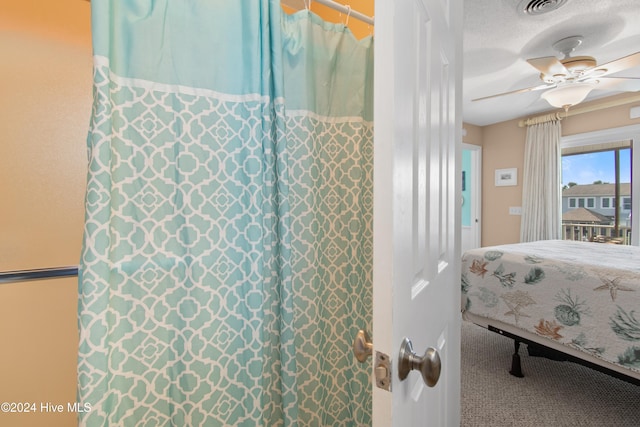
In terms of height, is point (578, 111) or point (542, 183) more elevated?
point (578, 111)

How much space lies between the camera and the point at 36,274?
→ 126 centimetres

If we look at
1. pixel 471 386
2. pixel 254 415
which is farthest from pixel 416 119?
pixel 471 386

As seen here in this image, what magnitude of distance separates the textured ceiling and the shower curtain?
1452 mm

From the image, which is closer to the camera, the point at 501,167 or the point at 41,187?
the point at 41,187

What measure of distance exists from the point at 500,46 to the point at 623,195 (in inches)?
106

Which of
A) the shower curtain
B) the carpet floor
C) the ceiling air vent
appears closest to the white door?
the shower curtain

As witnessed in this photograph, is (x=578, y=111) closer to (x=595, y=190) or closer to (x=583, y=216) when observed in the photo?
(x=595, y=190)

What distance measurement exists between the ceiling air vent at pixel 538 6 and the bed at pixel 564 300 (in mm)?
1590

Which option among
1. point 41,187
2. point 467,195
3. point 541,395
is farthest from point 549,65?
point 41,187

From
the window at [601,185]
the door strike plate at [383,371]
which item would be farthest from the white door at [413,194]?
the window at [601,185]

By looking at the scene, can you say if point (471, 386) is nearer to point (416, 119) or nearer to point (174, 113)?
point (416, 119)

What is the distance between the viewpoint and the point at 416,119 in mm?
587

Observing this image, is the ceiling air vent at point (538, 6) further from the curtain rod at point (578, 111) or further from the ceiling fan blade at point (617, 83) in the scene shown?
the curtain rod at point (578, 111)

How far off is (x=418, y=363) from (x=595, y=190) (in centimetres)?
466
